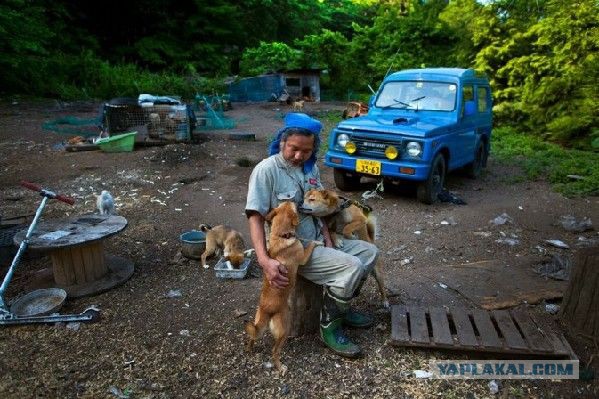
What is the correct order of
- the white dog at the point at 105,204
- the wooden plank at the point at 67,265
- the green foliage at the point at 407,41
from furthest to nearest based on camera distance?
the green foliage at the point at 407,41
the white dog at the point at 105,204
the wooden plank at the point at 67,265

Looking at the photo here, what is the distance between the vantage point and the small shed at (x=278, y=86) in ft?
69.4

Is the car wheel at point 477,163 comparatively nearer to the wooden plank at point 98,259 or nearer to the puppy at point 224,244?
the puppy at point 224,244

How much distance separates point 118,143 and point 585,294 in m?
9.28

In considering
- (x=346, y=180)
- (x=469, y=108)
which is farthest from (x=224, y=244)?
(x=469, y=108)

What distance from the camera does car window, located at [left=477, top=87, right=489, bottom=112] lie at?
27.3 ft

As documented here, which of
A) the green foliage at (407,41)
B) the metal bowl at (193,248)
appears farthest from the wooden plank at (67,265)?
the green foliage at (407,41)

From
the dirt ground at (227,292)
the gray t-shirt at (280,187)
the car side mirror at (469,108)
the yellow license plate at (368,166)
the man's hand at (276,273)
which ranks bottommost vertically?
the dirt ground at (227,292)

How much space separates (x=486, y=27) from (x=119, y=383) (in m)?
14.7

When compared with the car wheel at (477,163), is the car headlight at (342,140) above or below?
above

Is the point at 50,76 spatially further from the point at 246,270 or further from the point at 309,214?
the point at 309,214

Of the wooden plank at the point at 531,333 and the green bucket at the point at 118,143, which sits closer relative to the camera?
the wooden plank at the point at 531,333

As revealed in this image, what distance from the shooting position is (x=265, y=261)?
2.75m

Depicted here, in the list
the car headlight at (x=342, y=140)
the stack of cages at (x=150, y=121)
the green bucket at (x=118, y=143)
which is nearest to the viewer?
the car headlight at (x=342, y=140)

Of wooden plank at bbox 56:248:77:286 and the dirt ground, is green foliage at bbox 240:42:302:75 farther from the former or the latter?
wooden plank at bbox 56:248:77:286
